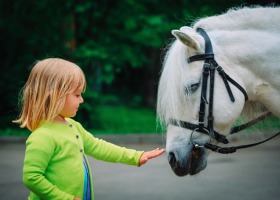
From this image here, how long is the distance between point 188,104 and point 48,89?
0.91 metres

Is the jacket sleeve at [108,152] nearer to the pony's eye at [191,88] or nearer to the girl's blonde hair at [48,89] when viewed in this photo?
the girl's blonde hair at [48,89]

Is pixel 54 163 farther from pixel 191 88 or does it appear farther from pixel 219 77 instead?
pixel 219 77

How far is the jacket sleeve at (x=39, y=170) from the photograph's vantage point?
224 cm

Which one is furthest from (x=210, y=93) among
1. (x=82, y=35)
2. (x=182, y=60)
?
(x=82, y=35)

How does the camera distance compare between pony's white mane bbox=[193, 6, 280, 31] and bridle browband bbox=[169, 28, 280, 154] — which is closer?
bridle browband bbox=[169, 28, 280, 154]

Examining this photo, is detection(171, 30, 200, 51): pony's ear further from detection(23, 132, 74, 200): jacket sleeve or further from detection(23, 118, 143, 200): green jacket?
detection(23, 132, 74, 200): jacket sleeve

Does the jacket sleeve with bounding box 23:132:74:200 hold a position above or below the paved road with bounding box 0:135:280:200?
above

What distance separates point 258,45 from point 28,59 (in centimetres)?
813

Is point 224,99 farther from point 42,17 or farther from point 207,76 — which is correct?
point 42,17

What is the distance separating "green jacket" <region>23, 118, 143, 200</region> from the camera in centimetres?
225

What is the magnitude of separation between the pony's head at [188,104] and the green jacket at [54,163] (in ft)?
2.02

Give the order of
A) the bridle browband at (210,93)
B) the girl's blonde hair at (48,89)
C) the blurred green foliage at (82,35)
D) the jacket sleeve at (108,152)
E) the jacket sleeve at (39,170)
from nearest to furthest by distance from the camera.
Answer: the jacket sleeve at (39,170), the girl's blonde hair at (48,89), the jacket sleeve at (108,152), the bridle browband at (210,93), the blurred green foliage at (82,35)

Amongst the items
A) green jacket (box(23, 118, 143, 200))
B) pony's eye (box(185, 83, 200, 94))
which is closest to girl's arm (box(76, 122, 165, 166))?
green jacket (box(23, 118, 143, 200))

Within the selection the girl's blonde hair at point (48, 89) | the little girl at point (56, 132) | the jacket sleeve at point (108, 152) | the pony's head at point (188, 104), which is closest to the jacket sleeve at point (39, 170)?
the little girl at point (56, 132)
